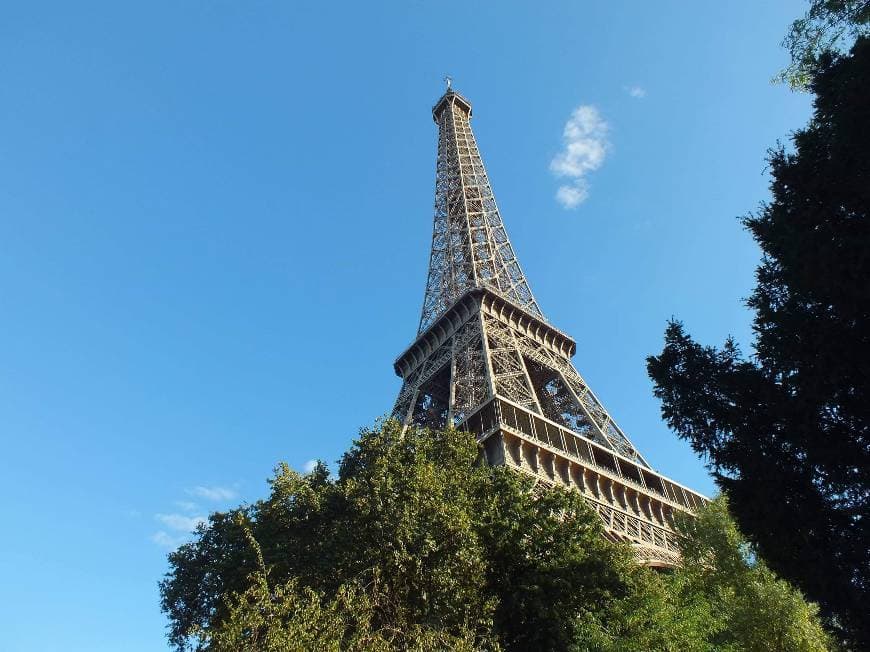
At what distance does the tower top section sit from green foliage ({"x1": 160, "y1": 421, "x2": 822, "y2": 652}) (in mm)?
56296

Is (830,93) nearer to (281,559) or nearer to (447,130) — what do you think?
(281,559)

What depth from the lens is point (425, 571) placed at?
14.4 metres

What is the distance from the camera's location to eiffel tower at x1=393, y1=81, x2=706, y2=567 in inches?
1077

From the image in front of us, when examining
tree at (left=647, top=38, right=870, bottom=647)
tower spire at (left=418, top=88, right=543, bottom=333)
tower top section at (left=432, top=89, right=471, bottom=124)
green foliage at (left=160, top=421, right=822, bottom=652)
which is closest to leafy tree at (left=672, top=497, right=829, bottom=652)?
green foliage at (left=160, top=421, right=822, bottom=652)

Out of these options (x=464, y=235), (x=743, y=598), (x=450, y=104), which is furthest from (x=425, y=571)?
(x=450, y=104)

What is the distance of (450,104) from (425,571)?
61.4m

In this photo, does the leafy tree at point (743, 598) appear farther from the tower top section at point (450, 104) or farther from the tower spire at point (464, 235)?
the tower top section at point (450, 104)

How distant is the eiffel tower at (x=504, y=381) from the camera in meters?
27.4

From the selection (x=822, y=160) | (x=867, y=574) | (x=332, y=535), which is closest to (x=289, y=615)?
(x=332, y=535)

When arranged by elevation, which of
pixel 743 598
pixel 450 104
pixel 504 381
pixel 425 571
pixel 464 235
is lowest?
pixel 743 598

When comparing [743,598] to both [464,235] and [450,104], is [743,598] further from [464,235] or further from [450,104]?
[450,104]

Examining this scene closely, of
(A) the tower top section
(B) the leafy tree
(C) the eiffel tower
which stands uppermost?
(A) the tower top section

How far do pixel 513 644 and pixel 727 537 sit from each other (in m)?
9.12

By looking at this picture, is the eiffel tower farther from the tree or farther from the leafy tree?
the tree
